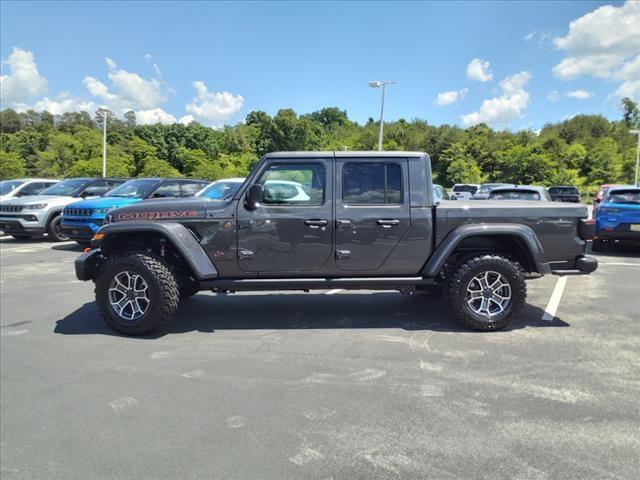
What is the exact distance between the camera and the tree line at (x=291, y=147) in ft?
175

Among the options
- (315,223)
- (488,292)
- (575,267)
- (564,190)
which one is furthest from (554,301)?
(564,190)

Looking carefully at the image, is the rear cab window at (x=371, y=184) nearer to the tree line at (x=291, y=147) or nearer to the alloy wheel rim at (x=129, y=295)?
the alloy wheel rim at (x=129, y=295)

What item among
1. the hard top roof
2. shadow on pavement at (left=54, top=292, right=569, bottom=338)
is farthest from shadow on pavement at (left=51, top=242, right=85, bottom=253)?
the hard top roof

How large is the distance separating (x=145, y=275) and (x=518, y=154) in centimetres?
6034

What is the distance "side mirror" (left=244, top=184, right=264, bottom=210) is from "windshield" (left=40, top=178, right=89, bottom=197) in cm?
1015

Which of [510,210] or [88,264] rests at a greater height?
[510,210]

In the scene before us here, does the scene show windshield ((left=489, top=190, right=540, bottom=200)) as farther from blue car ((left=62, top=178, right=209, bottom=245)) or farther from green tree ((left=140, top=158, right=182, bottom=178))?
green tree ((left=140, top=158, right=182, bottom=178))

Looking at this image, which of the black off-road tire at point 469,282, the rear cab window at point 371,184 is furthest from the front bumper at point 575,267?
the rear cab window at point 371,184

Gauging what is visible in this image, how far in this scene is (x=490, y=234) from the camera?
496 cm

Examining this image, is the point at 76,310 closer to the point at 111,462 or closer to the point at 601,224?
the point at 111,462

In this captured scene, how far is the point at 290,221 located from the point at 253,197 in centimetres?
46

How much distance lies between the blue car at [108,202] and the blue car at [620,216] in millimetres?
9625

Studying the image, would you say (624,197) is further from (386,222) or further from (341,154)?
(341,154)

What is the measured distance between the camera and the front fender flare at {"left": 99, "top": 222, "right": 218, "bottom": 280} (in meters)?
4.81
